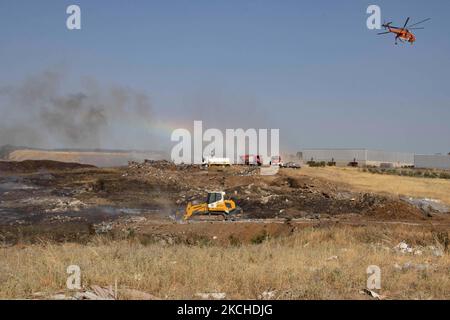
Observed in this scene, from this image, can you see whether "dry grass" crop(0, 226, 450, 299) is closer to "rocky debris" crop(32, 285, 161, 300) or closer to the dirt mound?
"rocky debris" crop(32, 285, 161, 300)

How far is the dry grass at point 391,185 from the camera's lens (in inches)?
1779

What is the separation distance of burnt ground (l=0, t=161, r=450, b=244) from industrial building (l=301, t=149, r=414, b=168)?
4451 cm

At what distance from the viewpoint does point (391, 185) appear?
50.1 metres

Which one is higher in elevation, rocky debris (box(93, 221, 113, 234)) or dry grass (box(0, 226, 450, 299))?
dry grass (box(0, 226, 450, 299))

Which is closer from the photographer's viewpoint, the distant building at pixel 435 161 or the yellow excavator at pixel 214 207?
the yellow excavator at pixel 214 207

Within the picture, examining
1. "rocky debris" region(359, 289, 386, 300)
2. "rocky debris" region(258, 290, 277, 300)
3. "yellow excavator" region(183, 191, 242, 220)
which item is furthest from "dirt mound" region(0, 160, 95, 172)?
"rocky debris" region(359, 289, 386, 300)

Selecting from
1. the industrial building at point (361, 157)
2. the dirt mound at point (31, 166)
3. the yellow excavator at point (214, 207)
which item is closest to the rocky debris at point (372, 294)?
the yellow excavator at point (214, 207)

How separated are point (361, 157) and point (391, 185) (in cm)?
4890

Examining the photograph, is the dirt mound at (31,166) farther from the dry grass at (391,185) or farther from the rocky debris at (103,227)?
the rocky debris at (103,227)

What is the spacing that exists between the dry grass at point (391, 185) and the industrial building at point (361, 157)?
3928cm

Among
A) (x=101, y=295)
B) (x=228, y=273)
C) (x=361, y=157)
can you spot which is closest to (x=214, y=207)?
(x=228, y=273)

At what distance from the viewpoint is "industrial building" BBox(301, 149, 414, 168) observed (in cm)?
9762

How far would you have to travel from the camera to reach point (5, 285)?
8.97m

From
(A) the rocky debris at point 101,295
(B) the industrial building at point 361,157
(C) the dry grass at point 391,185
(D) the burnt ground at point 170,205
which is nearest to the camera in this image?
(A) the rocky debris at point 101,295
